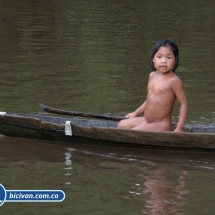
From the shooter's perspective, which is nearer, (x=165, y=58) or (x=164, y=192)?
(x=164, y=192)

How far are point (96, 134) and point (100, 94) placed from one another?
8.35 feet

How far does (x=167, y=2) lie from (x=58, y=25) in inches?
283

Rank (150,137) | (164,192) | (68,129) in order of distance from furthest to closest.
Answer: (68,129) < (150,137) < (164,192)

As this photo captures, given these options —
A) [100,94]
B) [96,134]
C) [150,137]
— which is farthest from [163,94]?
[100,94]

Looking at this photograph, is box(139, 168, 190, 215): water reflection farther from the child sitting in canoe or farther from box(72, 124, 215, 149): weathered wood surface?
the child sitting in canoe

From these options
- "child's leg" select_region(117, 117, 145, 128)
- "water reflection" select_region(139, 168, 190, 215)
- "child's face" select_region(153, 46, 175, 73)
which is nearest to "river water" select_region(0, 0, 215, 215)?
"water reflection" select_region(139, 168, 190, 215)

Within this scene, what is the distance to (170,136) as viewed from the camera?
655 centimetres

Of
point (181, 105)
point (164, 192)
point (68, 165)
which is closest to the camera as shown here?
point (164, 192)

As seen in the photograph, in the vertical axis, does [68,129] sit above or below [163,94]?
below

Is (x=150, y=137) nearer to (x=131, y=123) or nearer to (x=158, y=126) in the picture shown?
(x=158, y=126)

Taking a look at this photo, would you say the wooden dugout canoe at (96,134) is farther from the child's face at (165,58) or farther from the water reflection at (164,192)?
the child's face at (165,58)

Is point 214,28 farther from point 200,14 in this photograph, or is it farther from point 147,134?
point 147,134

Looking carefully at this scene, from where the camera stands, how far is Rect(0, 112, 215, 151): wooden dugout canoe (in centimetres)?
654

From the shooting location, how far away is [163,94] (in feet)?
22.4
